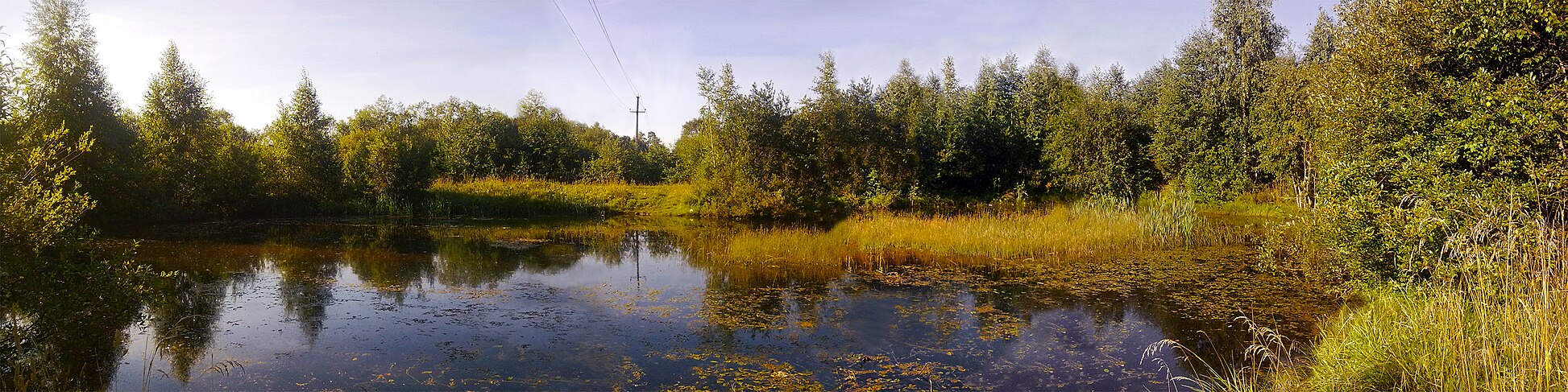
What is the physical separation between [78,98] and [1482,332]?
23082 millimetres

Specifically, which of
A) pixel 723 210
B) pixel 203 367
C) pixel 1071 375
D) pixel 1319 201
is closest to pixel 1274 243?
pixel 1319 201

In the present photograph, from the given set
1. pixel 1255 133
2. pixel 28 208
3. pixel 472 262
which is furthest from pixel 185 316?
pixel 1255 133

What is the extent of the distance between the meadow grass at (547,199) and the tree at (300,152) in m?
3.38

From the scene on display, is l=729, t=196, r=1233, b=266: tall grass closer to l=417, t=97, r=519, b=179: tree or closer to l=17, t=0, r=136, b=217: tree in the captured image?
l=17, t=0, r=136, b=217: tree

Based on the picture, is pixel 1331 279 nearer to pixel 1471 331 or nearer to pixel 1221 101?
pixel 1471 331

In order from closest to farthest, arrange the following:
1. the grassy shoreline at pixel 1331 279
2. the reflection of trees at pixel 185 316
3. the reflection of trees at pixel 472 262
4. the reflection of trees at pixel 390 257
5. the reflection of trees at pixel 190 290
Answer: the grassy shoreline at pixel 1331 279, the reflection of trees at pixel 185 316, the reflection of trees at pixel 190 290, the reflection of trees at pixel 390 257, the reflection of trees at pixel 472 262

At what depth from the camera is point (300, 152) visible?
2325cm

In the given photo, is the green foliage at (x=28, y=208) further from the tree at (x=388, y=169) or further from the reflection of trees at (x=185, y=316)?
the tree at (x=388, y=169)

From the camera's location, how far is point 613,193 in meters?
27.9

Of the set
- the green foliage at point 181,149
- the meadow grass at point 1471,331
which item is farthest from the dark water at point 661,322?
the green foliage at point 181,149

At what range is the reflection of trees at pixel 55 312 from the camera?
15.5 feet

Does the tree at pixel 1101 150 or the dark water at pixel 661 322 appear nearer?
the dark water at pixel 661 322

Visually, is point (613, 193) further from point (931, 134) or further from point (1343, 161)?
point (1343, 161)

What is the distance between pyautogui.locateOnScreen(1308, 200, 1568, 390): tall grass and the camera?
3488 mm
